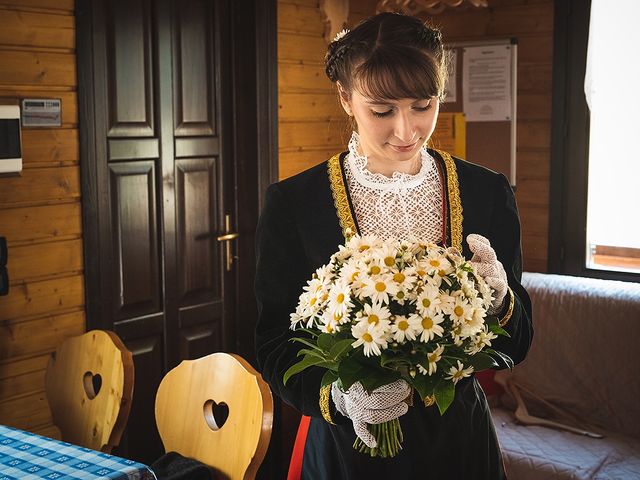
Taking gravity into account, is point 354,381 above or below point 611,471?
above

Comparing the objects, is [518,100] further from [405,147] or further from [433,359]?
[433,359]

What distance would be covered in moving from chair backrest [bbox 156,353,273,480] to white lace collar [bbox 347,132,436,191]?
532mm

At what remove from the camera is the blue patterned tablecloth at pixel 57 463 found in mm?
1857

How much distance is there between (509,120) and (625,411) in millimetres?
1381

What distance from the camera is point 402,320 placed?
135 cm

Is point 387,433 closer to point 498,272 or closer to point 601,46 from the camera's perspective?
point 498,272

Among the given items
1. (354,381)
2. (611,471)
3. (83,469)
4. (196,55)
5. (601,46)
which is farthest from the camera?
(601,46)

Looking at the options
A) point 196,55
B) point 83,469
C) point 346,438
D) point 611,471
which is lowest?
point 611,471

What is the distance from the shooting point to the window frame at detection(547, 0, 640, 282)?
4.02 metres

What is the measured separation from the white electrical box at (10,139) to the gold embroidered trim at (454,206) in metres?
1.66

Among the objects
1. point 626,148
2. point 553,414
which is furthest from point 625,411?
point 626,148

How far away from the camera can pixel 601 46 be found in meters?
3.97

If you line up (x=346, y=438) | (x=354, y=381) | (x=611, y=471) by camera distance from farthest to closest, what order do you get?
(x=611, y=471)
(x=346, y=438)
(x=354, y=381)

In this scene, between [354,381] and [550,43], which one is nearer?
[354,381]
